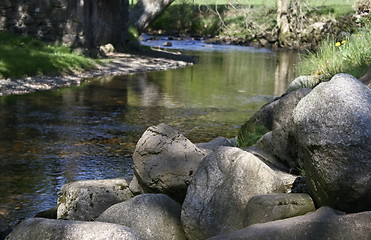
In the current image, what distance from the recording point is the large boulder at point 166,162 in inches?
243

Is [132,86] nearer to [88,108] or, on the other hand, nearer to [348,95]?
[88,108]

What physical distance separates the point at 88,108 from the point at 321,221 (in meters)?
8.89

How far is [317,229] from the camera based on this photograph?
413cm

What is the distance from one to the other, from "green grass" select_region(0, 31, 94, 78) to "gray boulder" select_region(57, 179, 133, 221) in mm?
8651

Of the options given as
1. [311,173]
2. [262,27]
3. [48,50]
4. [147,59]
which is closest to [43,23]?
[48,50]

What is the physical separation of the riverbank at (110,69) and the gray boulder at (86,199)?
734cm

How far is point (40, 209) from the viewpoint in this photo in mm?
6633

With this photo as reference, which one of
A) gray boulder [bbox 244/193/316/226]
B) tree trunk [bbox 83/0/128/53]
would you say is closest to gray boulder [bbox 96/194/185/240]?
gray boulder [bbox 244/193/316/226]

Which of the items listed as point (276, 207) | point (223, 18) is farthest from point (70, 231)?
point (223, 18)

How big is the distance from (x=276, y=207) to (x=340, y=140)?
27.4 inches

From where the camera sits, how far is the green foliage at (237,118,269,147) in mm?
7800

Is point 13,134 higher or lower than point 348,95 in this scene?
lower

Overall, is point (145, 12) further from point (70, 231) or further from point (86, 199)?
point (70, 231)

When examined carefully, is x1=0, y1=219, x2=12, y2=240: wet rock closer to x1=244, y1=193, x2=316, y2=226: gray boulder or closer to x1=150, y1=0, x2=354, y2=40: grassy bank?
x1=244, y1=193, x2=316, y2=226: gray boulder
